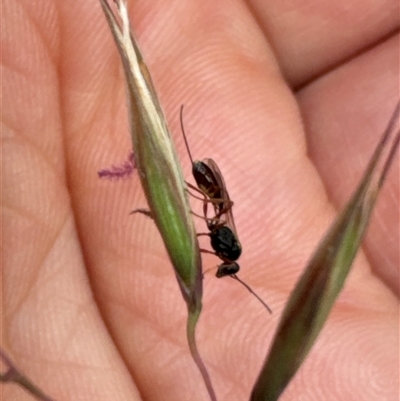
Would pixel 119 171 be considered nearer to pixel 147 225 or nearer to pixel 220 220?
pixel 147 225

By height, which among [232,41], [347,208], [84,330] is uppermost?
[347,208]

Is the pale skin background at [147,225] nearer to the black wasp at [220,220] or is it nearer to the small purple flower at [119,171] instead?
the small purple flower at [119,171]

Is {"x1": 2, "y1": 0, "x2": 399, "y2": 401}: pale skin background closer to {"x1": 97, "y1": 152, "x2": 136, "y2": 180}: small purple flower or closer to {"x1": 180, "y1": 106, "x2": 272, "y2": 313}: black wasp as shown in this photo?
{"x1": 97, "y1": 152, "x2": 136, "y2": 180}: small purple flower

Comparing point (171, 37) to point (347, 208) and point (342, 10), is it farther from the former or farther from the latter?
point (347, 208)

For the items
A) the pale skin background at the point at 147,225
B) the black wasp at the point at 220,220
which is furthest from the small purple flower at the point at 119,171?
the black wasp at the point at 220,220

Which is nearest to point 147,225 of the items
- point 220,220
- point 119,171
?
point 119,171

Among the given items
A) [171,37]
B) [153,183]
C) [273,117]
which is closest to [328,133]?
[273,117]
